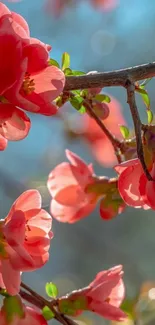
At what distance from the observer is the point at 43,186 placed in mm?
1146

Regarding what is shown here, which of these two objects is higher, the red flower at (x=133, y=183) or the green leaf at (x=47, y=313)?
the red flower at (x=133, y=183)

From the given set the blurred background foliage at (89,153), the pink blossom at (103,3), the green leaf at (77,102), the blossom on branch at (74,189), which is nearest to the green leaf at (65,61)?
the green leaf at (77,102)

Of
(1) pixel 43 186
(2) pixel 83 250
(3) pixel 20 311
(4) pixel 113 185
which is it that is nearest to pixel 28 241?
(3) pixel 20 311

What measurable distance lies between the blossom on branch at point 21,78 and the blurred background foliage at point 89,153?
4.97 feet

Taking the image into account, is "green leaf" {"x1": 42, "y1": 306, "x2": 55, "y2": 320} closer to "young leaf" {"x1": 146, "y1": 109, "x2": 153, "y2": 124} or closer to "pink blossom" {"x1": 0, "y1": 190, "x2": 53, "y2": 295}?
"pink blossom" {"x1": 0, "y1": 190, "x2": 53, "y2": 295}

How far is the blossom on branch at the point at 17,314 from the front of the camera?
592 mm

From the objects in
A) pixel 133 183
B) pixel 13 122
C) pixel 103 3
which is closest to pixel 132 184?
pixel 133 183

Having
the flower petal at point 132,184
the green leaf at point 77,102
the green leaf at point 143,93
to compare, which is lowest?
the flower petal at point 132,184

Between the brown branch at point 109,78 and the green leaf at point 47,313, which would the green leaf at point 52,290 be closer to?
the green leaf at point 47,313

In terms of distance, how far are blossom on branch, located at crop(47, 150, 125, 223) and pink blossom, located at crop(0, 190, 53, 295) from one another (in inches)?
7.2

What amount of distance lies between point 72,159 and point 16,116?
283mm

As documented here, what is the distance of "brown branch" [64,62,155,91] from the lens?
1.69 ft

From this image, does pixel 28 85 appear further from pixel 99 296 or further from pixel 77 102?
pixel 99 296

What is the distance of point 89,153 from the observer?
232cm
